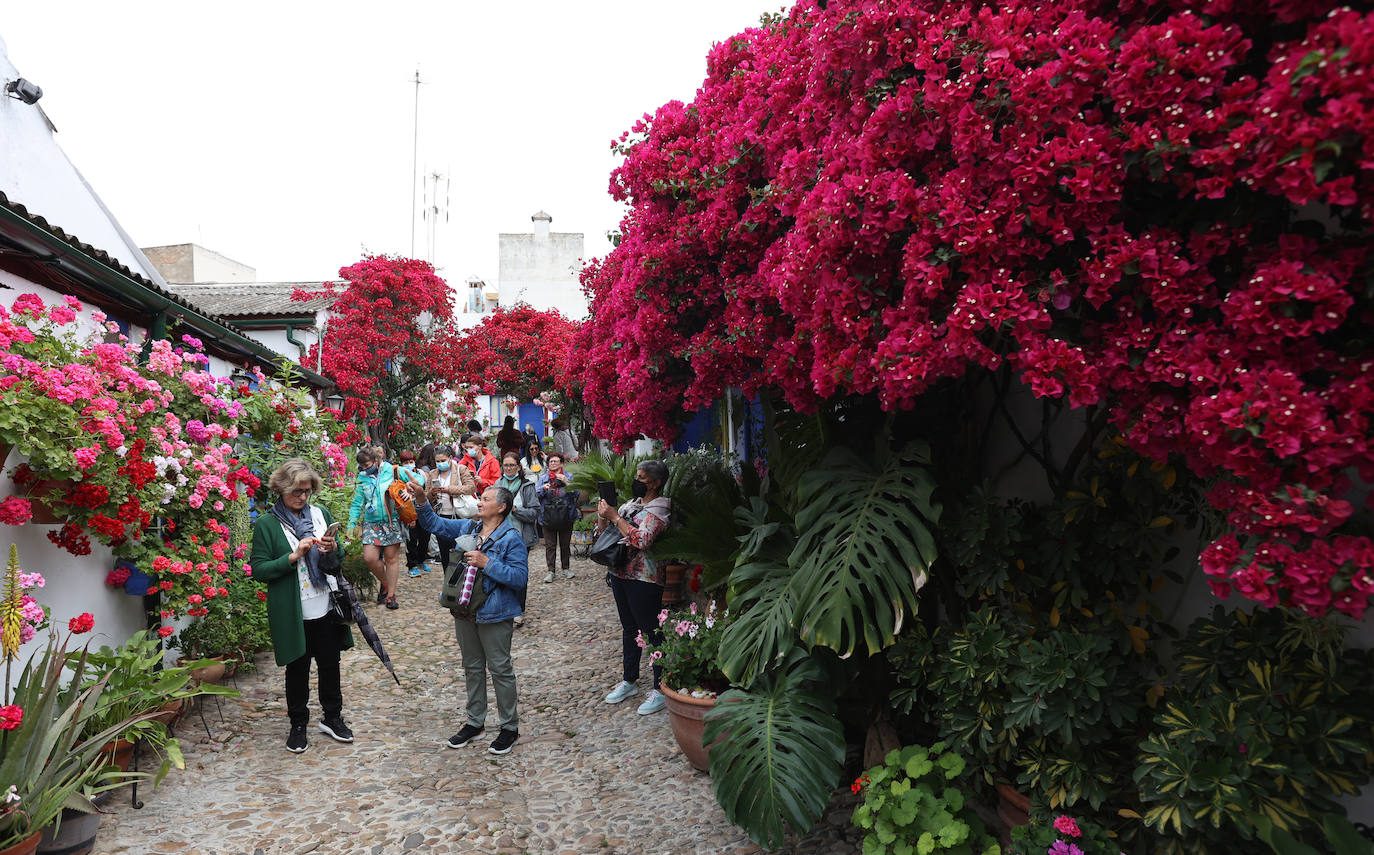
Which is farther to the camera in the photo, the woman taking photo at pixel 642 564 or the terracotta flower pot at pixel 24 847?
the woman taking photo at pixel 642 564

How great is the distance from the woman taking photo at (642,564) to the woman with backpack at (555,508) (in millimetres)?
3899

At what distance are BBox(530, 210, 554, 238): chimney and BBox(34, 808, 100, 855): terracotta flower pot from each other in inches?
1423

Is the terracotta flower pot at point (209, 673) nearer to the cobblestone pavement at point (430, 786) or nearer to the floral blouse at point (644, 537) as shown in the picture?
the cobblestone pavement at point (430, 786)

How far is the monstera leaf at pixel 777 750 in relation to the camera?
11.2 feet

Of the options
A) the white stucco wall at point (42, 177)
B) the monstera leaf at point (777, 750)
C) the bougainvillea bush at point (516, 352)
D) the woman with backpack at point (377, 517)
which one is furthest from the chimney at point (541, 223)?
the monstera leaf at point (777, 750)

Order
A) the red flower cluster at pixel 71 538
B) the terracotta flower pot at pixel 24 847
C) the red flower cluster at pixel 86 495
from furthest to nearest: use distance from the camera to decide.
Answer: the red flower cluster at pixel 71 538 < the red flower cluster at pixel 86 495 < the terracotta flower pot at pixel 24 847

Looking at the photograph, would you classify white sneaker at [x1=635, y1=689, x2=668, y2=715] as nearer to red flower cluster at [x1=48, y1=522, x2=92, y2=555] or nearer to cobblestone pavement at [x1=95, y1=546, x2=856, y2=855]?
cobblestone pavement at [x1=95, y1=546, x2=856, y2=855]

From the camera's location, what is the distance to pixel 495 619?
518 centimetres

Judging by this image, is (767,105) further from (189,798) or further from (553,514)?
(553,514)

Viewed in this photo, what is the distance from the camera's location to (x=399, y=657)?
7473 mm

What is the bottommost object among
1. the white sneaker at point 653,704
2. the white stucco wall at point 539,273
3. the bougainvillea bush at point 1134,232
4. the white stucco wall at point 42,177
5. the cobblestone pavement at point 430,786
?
the cobblestone pavement at point 430,786

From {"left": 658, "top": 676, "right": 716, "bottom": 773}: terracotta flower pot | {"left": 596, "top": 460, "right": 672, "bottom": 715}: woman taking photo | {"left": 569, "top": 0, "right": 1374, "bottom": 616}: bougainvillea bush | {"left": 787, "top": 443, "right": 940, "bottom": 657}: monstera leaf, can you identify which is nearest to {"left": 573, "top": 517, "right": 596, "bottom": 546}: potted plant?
{"left": 596, "top": 460, "right": 672, "bottom": 715}: woman taking photo

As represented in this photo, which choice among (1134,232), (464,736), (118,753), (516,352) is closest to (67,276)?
(118,753)

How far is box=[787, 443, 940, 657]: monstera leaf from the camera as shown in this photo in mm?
3113
